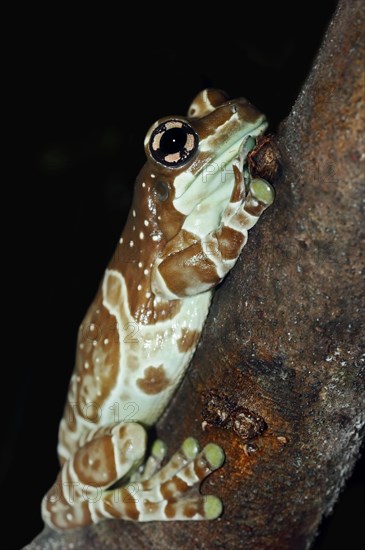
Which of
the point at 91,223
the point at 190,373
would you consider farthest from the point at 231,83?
the point at 190,373

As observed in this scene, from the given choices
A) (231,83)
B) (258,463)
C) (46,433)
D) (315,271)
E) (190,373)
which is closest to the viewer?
(315,271)

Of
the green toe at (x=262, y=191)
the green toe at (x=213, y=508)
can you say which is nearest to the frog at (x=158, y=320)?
the green toe at (x=213, y=508)

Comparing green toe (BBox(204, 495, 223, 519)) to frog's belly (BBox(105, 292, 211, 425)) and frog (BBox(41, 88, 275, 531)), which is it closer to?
frog (BBox(41, 88, 275, 531))

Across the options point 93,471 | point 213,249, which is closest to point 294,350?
point 213,249

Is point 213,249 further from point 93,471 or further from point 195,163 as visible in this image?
point 93,471

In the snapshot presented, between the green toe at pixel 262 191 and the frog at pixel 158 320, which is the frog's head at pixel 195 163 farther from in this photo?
the green toe at pixel 262 191

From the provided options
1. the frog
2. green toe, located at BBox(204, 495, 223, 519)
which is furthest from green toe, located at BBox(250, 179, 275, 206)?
green toe, located at BBox(204, 495, 223, 519)

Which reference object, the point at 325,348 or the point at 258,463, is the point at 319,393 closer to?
the point at 325,348
